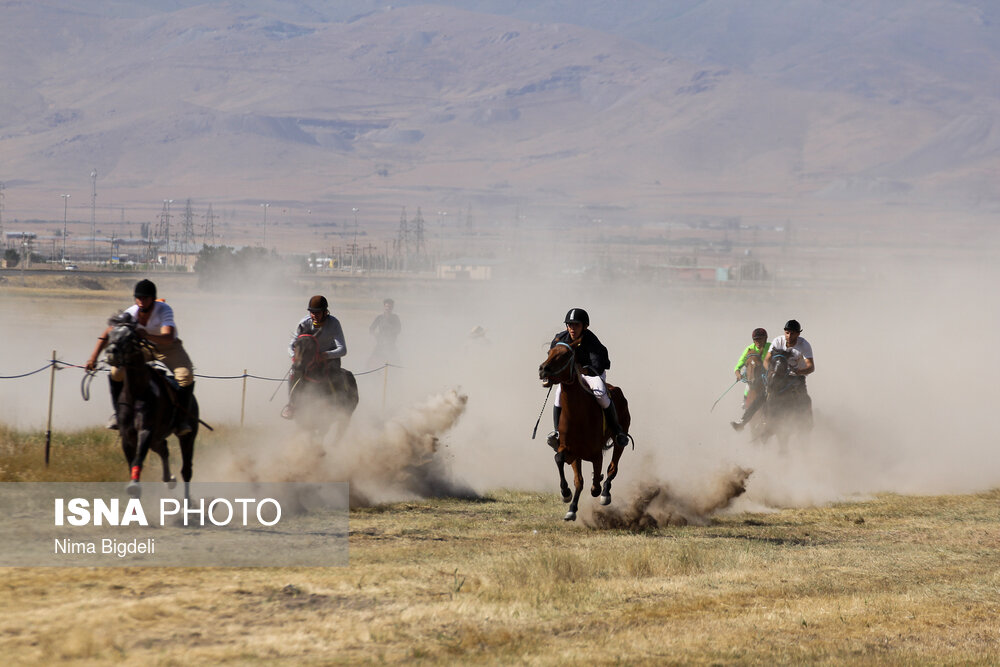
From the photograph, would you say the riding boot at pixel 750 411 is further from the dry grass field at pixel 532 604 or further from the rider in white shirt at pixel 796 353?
the dry grass field at pixel 532 604

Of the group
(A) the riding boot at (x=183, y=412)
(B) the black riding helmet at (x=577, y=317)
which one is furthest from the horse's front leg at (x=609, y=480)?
(A) the riding boot at (x=183, y=412)

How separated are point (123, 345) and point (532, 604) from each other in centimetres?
547

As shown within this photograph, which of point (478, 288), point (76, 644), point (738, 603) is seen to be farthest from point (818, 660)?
point (478, 288)

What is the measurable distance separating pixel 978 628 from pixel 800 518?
7368 mm

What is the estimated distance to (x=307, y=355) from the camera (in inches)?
732

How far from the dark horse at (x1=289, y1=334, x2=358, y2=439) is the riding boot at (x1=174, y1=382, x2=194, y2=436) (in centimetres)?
342

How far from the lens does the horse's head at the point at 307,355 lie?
18.6 metres

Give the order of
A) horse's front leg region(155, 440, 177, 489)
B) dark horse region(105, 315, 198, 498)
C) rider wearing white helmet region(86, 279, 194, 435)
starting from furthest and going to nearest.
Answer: rider wearing white helmet region(86, 279, 194, 435), horse's front leg region(155, 440, 177, 489), dark horse region(105, 315, 198, 498)

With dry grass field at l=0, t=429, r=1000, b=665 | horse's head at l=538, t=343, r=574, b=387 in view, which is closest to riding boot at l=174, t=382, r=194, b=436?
dry grass field at l=0, t=429, r=1000, b=665

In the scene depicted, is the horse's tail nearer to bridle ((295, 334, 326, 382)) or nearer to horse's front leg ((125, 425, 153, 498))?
bridle ((295, 334, 326, 382))

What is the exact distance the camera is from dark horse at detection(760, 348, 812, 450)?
22.7 metres

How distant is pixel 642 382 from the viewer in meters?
40.2

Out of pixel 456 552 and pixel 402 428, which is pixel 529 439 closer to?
pixel 402 428

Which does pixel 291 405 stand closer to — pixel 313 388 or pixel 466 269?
pixel 313 388
